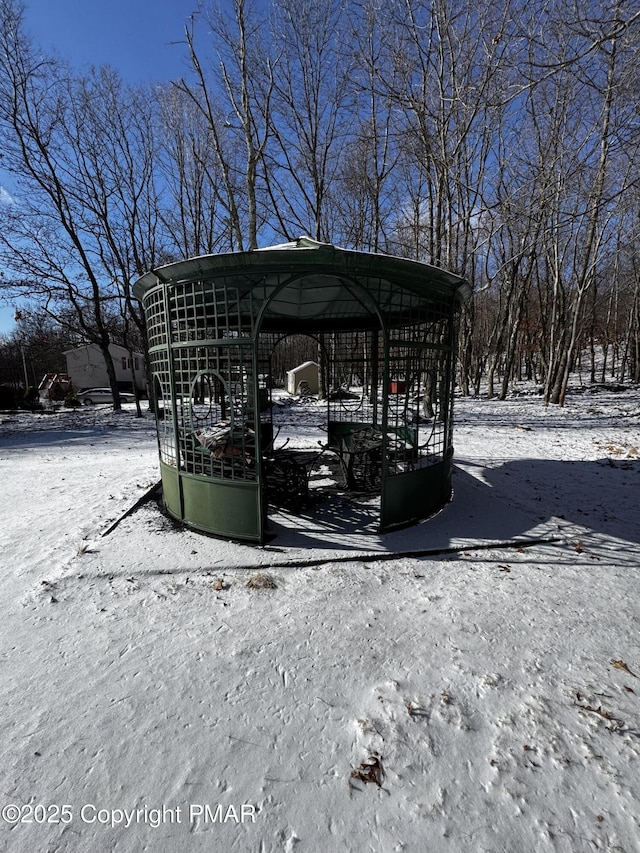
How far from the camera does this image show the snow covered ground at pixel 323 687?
172 centimetres

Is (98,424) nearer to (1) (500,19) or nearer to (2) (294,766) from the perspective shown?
(2) (294,766)

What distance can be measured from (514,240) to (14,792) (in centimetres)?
2498

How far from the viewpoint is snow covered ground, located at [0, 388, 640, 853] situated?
67.7 inches

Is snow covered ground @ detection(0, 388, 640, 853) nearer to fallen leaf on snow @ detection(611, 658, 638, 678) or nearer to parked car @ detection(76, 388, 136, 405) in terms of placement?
fallen leaf on snow @ detection(611, 658, 638, 678)

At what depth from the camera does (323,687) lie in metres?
2.44

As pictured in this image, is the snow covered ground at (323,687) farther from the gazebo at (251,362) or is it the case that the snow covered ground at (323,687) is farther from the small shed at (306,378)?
the small shed at (306,378)

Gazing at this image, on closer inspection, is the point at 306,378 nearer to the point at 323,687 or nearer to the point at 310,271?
the point at 310,271

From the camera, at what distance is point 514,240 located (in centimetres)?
2045

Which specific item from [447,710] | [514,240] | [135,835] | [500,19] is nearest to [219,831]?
[135,835]

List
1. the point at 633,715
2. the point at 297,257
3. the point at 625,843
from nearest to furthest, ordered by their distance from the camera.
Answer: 1. the point at 625,843
2. the point at 633,715
3. the point at 297,257

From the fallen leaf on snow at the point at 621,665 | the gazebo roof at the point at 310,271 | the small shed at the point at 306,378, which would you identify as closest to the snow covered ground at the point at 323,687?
the fallen leaf on snow at the point at 621,665

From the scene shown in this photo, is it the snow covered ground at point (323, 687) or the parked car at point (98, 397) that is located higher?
the parked car at point (98, 397)

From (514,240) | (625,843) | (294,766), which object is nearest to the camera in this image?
(625,843)

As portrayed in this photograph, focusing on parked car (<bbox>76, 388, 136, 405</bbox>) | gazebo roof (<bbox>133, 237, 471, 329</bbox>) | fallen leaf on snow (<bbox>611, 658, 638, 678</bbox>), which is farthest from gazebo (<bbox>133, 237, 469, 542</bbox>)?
parked car (<bbox>76, 388, 136, 405</bbox>)
